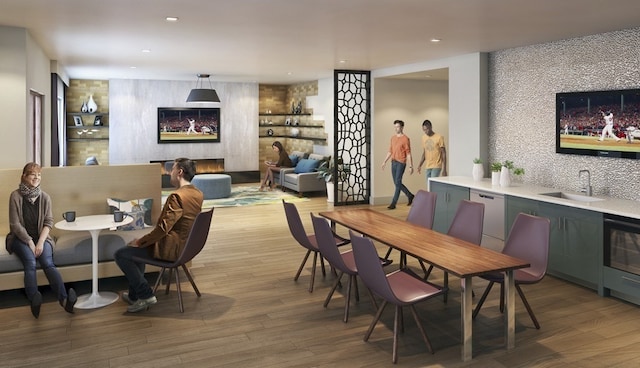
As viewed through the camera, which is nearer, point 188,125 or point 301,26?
point 301,26

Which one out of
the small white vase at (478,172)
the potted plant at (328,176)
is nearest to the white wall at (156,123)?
the potted plant at (328,176)

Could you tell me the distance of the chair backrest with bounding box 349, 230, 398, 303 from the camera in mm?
3400

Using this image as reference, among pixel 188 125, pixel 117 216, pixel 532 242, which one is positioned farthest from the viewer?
pixel 188 125

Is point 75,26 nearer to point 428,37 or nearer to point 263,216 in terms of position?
point 428,37

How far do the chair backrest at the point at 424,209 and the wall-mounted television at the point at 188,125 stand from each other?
883 centimetres

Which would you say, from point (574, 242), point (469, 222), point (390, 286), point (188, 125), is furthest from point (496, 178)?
point (188, 125)

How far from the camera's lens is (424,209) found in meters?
5.32

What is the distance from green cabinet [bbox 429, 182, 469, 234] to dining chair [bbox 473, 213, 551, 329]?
2230mm

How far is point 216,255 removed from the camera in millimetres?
6324

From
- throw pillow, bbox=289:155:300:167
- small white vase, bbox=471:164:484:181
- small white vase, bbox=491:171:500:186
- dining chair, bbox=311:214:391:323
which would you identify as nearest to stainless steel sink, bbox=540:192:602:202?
small white vase, bbox=491:171:500:186

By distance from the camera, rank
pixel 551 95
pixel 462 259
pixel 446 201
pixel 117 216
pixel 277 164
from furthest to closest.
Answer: pixel 277 164 → pixel 446 201 → pixel 551 95 → pixel 117 216 → pixel 462 259

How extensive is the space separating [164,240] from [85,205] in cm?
145

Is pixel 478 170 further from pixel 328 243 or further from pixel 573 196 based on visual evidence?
pixel 328 243

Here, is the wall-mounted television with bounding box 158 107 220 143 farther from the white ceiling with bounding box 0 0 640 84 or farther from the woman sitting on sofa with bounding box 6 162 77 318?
the woman sitting on sofa with bounding box 6 162 77 318
